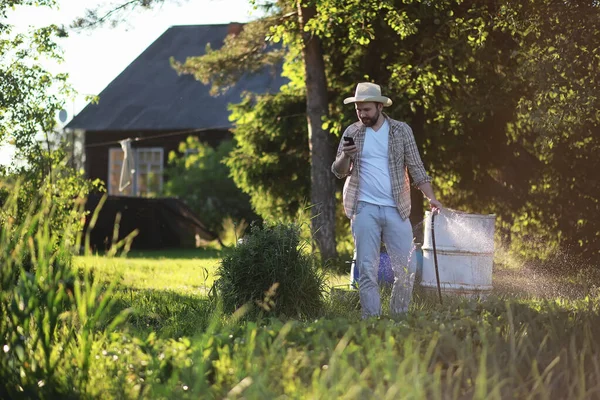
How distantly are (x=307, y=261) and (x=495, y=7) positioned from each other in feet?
22.1

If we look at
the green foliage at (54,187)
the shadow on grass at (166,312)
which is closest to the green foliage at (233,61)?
the green foliage at (54,187)

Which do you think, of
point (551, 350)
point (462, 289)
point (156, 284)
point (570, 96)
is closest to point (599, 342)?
point (551, 350)

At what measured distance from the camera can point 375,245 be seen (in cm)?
765

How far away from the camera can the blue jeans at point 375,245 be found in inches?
299

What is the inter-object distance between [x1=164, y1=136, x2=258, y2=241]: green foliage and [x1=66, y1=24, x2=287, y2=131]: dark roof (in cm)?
460

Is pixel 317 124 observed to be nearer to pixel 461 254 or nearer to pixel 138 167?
pixel 461 254

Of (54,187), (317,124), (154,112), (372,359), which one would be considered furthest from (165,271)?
(154,112)

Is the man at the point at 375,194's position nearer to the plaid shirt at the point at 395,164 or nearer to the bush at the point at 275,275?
the plaid shirt at the point at 395,164

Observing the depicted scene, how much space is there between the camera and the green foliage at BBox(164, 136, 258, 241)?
27641 mm

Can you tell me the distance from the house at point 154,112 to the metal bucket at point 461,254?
2346 centimetres

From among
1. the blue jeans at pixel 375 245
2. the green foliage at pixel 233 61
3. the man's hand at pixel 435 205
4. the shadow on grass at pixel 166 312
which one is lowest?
the shadow on grass at pixel 166 312

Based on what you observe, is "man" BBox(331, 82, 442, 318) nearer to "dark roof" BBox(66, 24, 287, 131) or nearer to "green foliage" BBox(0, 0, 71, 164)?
"green foliage" BBox(0, 0, 71, 164)

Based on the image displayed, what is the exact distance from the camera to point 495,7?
1365 centimetres

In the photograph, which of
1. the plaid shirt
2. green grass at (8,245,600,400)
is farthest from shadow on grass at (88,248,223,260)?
green grass at (8,245,600,400)
